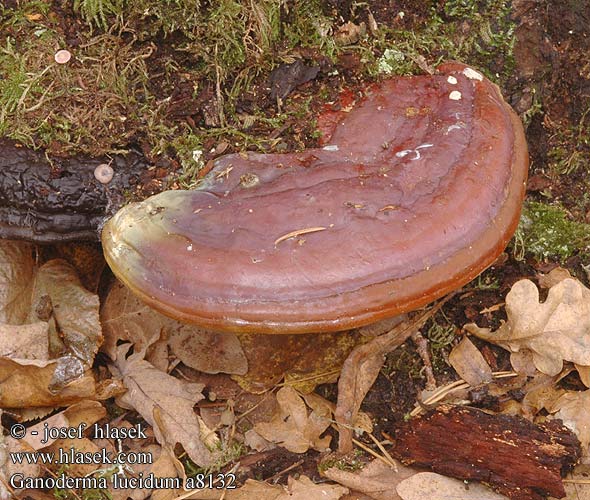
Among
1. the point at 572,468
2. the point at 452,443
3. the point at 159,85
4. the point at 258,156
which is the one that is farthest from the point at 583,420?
the point at 159,85

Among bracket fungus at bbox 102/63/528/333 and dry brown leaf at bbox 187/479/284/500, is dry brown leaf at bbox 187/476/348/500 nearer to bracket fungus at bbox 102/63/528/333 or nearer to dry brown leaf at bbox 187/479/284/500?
dry brown leaf at bbox 187/479/284/500

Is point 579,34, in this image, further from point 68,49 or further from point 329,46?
point 68,49

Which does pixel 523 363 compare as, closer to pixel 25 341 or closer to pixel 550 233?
pixel 550 233

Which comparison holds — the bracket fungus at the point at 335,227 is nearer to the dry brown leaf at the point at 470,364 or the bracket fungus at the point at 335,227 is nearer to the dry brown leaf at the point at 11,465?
the dry brown leaf at the point at 470,364

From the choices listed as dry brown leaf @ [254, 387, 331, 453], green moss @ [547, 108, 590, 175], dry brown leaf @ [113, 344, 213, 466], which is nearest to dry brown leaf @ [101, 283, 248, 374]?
dry brown leaf @ [113, 344, 213, 466]

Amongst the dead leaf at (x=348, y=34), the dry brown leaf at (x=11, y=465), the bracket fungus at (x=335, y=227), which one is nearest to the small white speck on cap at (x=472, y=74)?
the bracket fungus at (x=335, y=227)

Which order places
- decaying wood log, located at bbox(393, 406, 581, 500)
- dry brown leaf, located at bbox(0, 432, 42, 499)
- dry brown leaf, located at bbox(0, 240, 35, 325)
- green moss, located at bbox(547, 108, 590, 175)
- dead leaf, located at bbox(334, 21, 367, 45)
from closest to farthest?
decaying wood log, located at bbox(393, 406, 581, 500) < dry brown leaf, located at bbox(0, 432, 42, 499) < dead leaf, located at bbox(334, 21, 367, 45) < dry brown leaf, located at bbox(0, 240, 35, 325) < green moss, located at bbox(547, 108, 590, 175)
